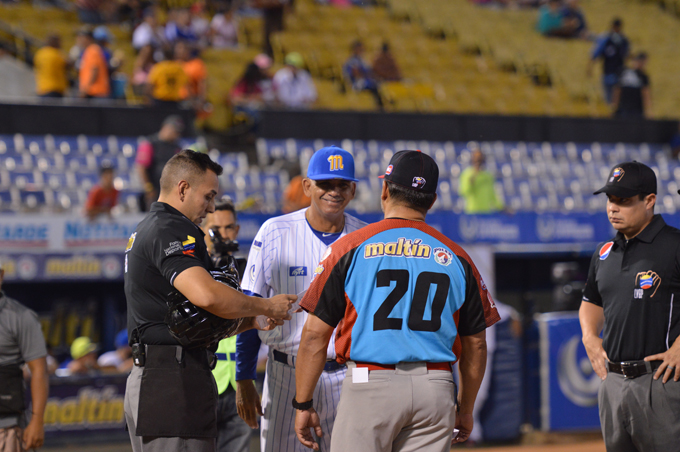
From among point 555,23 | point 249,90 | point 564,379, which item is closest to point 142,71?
point 249,90

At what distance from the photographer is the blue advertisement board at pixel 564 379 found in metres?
9.29

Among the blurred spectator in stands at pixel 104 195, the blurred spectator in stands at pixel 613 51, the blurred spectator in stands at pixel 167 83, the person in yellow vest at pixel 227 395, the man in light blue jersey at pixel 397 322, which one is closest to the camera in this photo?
the man in light blue jersey at pixel 397 322

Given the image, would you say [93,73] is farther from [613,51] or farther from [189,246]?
[613,51]

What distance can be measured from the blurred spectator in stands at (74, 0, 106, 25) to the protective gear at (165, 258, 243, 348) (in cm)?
1328

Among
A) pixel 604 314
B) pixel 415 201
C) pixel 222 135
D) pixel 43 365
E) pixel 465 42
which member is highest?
pixel 465 42

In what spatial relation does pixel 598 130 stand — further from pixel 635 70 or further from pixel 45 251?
pixel 45 251

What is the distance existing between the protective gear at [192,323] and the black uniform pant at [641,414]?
2.24m

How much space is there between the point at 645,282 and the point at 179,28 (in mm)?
12528

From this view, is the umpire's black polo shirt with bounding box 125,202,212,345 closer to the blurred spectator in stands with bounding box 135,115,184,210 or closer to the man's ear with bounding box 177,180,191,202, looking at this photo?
the man's ear with bounding box 177,180,191,202

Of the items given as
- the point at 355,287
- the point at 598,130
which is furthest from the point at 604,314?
the point at 598,130

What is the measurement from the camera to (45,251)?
30.4 feet

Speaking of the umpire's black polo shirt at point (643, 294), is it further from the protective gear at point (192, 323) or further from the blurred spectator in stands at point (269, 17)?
the blurred spectator in stands at point (269, 17)

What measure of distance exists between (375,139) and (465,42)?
7.92 m

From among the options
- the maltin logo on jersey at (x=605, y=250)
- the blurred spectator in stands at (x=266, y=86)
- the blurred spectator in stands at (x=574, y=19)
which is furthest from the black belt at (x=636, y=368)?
the blurred spectator in stands at (x=574, y=19)
